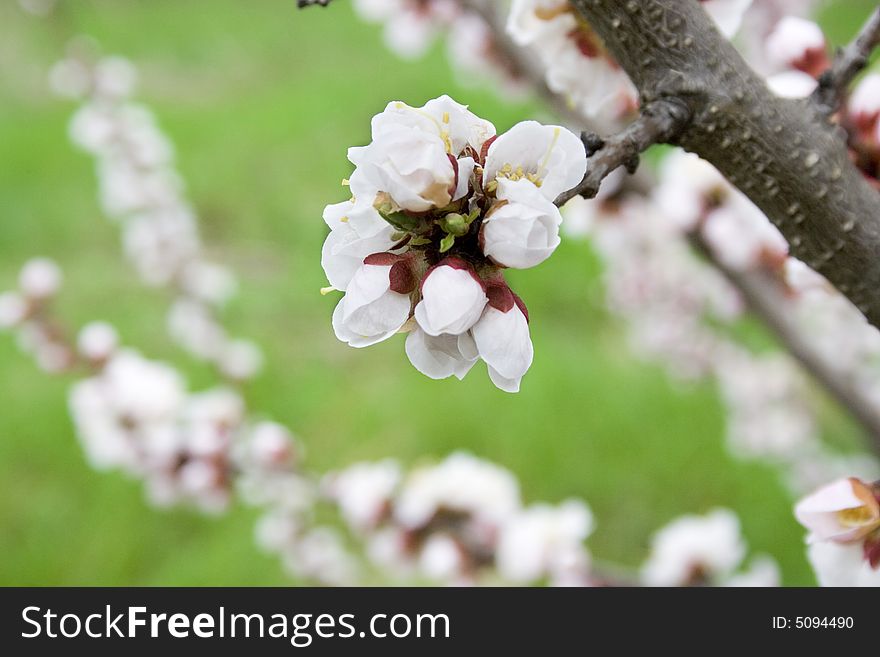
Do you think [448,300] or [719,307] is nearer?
[448,300]

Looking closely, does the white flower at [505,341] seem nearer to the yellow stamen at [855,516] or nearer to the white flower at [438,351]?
the white flower at [438,351]

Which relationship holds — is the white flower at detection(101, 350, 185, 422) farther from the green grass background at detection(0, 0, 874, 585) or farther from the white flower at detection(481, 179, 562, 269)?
the white flower at detection(481, 179, 562, 269)

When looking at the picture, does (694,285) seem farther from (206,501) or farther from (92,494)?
(92,494)

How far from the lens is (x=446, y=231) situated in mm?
242

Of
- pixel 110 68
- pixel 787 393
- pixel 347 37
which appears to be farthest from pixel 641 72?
pixel 347 37

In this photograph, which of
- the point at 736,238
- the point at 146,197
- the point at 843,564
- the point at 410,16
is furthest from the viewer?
the point at 146,197

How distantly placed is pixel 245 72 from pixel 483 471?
2.97m

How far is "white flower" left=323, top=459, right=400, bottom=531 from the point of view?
86 cm

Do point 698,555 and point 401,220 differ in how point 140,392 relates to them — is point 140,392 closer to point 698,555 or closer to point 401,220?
point 698,555

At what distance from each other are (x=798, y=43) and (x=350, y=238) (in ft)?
0.93

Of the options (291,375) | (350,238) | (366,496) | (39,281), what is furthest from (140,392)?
(291,375)

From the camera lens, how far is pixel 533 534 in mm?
797

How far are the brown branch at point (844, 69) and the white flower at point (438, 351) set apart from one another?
170 millimetres
